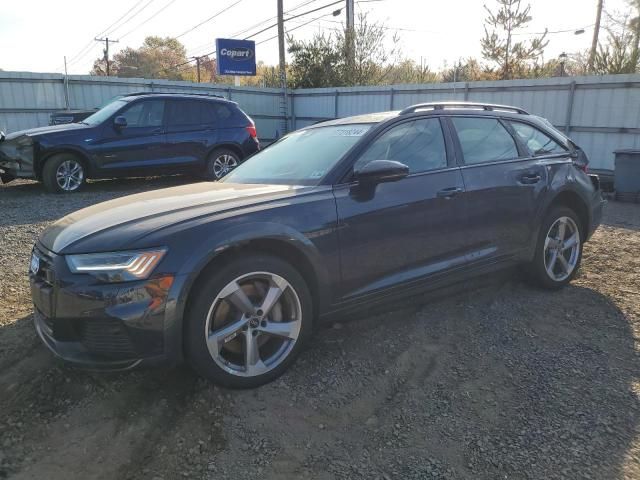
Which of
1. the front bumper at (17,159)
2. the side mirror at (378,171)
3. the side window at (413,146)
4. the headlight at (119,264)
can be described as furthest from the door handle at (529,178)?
the front bumper at (17,159)

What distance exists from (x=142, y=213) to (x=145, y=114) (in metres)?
7.48

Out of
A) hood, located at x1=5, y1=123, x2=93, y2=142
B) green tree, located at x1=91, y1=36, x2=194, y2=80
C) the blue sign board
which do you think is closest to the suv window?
hood, located at x1=5, y1=123, x2=93, y2=142

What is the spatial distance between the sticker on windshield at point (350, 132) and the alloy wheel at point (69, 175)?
698cm

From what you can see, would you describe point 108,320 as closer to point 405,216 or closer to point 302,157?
point 302,157

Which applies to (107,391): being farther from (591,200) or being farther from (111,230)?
Answer: (591,200)

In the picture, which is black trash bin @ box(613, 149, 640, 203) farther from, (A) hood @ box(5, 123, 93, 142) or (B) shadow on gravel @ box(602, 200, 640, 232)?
(A) hood @ box(5, 123, 93, 142)

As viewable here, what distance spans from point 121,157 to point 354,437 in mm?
8308

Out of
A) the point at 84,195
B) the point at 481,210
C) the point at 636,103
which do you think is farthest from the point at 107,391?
the point at 636,103

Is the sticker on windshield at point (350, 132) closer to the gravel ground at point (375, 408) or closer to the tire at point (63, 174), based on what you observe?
the gravel ground at point (375, 408)

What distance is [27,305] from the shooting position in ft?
13.5

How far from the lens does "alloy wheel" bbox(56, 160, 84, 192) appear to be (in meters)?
9.11

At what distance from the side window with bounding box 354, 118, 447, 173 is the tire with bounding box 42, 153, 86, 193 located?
738 cm

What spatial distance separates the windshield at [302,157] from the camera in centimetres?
349

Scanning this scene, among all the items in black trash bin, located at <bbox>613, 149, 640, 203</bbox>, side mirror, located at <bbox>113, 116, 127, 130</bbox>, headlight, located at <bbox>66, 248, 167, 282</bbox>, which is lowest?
black trash bin, located at <bbox>613, 149, 640, 203</bbox>
